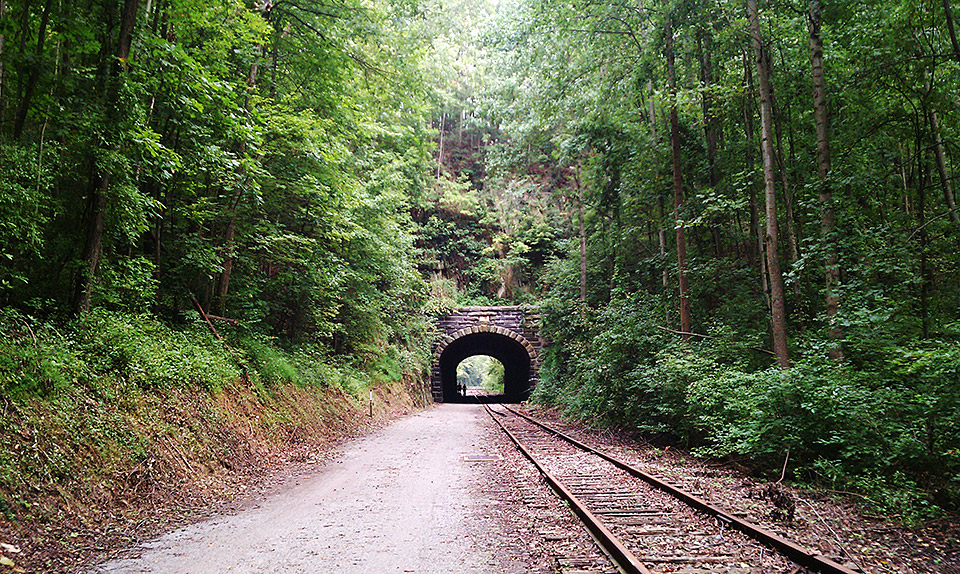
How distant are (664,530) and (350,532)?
113 inches

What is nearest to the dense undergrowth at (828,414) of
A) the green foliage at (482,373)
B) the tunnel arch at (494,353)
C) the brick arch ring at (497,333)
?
the brick arch ring at (497,333)

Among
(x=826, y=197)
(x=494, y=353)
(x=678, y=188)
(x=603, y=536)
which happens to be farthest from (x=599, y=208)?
(x=494, y=353)

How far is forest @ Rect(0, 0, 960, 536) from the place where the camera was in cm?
533

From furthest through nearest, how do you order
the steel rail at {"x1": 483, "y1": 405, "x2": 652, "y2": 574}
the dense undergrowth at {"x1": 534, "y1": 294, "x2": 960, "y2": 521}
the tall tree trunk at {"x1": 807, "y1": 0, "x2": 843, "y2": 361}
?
1. the tall tree trunk at {"x1": 807, "y1": 0, "x2": 843, "y2": 361}
2. the dense undergrowth at {"x1": 534, "y1": 294, "x2": 960, "y2": 521}
3. the steel rail at {"x1": 483, "y1": 405, "x2": 652, "y2": 574}

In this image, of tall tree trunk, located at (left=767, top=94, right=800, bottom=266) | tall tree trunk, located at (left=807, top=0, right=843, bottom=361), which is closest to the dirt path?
tall tree trunk, located at (left=807, top=0, right=843, bottom=361)

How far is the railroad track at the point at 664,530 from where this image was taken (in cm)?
351

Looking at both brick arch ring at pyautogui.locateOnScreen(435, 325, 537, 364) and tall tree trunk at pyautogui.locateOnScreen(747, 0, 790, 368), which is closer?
tall tree trunk at pyautogui.locateOnScreen(747, 0, 790, 368)

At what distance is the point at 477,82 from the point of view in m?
32.1

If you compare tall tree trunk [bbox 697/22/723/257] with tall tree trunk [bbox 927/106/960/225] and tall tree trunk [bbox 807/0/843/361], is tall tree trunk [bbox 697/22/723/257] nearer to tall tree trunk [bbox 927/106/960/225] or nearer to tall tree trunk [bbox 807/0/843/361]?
tall tree trunk [bbox 807/0/843/361]

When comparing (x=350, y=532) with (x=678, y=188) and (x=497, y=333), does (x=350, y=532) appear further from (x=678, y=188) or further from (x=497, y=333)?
(x=497, y=333)

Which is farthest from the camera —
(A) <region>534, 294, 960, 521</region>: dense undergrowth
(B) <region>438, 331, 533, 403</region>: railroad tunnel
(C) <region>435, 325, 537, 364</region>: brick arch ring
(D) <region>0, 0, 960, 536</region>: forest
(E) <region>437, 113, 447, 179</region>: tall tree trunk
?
(E) <region>437, 113, 447, 179</region>: tall tree trunk

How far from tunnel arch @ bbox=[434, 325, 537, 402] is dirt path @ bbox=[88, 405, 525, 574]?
17.1 meters

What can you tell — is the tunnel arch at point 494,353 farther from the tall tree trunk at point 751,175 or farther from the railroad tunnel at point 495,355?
the tall tree trunk at point 751,175

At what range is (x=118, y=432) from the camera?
500cm
